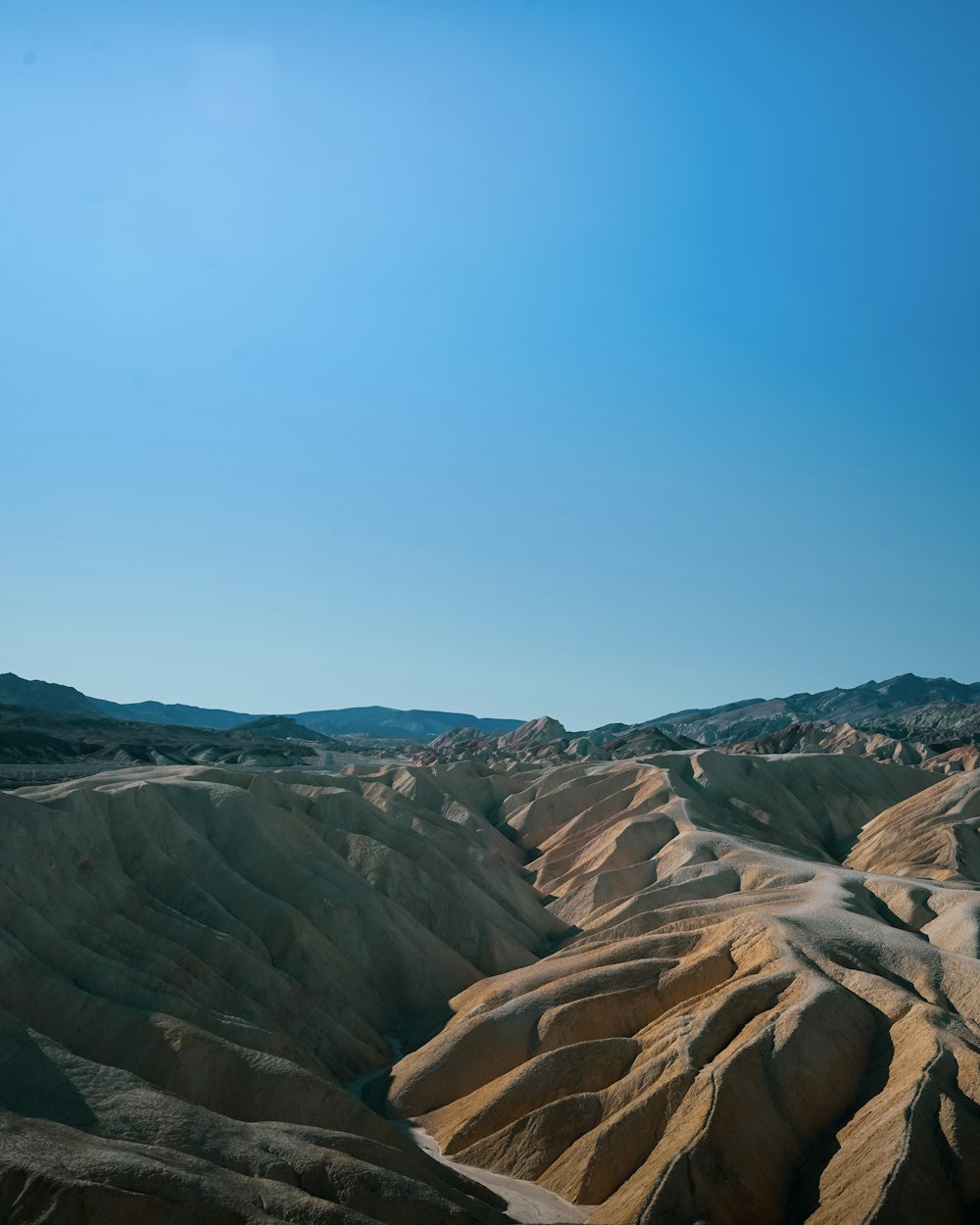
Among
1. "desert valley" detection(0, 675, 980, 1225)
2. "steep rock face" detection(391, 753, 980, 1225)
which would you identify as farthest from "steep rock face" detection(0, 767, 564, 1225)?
"steep rock face" detection(391, 753, 980, 1225)

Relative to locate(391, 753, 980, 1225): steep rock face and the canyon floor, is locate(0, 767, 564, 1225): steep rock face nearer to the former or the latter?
the canyon floor

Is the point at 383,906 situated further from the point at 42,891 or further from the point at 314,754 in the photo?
the point at 314,754

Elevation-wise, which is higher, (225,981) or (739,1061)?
(225,981)

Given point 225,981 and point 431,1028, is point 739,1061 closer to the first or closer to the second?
point 431,1028

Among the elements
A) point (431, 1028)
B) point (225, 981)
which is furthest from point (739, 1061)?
point (225, 981)

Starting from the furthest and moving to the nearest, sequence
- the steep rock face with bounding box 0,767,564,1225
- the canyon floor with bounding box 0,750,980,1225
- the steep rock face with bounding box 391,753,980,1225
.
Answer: the steep rock face with bounding box 391,753,980,1225 < the canyon floor with bounding box 0,750,980,1225 < the steep rock face with bounding box 0,767,564,1225

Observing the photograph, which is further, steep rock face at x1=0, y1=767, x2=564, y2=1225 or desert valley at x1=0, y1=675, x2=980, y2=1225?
desert valley at x1=0, y1=675, x2=980, y2=1225
